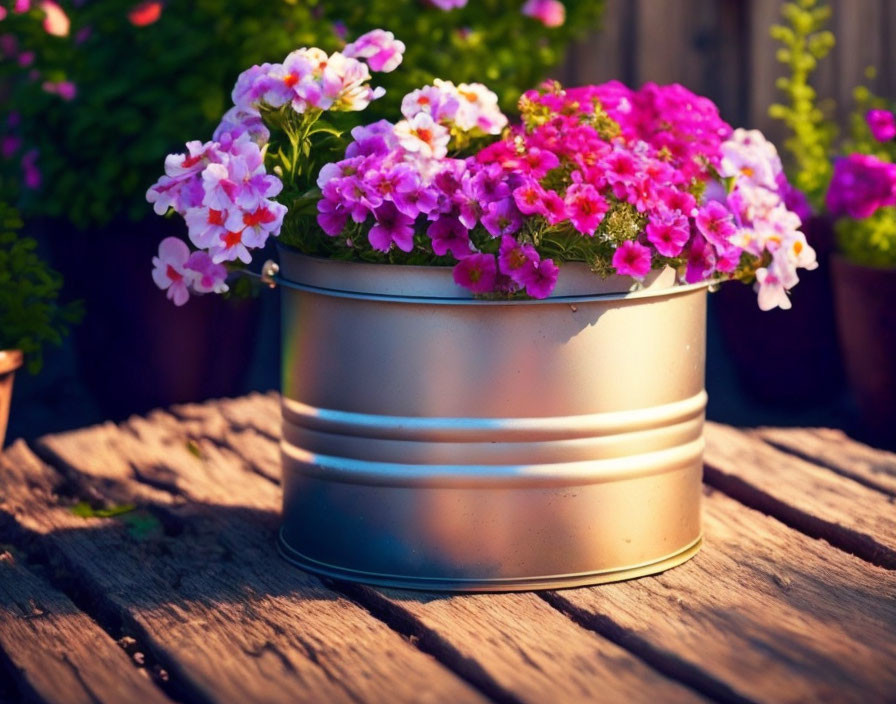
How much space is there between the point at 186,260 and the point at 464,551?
627mm

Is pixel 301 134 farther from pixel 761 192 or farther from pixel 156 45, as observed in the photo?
pixel 156 45

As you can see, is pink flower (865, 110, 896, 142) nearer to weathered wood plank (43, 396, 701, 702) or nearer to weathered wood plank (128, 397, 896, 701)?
weathered wood plank (128, 397, 896, 701)

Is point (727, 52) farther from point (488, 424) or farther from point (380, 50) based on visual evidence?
point (488, 424)

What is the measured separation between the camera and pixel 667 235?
6.29 ft

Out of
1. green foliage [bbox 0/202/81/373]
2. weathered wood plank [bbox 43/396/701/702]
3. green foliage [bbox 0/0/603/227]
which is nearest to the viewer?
weathered wood plank [bbox 43/396/701/702]

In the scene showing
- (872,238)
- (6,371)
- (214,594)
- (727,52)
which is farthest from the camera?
(727,52)

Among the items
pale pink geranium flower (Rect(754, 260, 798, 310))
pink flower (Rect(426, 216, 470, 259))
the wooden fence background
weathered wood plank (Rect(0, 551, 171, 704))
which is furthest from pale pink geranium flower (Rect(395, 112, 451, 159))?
the wooden fence background

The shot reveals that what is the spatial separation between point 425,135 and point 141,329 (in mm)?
1628

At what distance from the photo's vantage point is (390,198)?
1891 mm

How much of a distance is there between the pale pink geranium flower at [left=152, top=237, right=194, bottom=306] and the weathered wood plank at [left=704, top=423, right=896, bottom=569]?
42.2 inches

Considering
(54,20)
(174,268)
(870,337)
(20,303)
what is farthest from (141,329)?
(870,337)

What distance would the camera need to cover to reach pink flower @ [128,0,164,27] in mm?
3281

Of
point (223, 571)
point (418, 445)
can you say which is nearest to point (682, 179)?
point (418, 445)

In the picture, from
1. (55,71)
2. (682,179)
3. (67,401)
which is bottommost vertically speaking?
(67,401)
